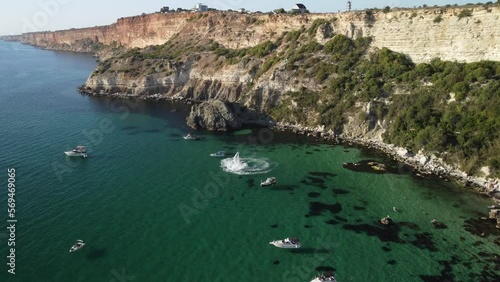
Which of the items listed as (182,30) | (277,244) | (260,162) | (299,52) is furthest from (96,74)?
(277,244)

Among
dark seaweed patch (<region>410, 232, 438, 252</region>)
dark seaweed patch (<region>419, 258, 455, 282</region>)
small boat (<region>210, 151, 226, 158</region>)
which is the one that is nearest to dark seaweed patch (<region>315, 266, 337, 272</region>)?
dark seaweed patch (<region>419, 258, 455, 282</region>)

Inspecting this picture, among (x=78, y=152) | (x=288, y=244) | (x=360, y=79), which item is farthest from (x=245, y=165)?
(x=360, y=79)

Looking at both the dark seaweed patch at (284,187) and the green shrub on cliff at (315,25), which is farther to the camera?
the green shrub on cliff at (315,25)

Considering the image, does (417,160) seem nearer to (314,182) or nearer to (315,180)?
(315,180)

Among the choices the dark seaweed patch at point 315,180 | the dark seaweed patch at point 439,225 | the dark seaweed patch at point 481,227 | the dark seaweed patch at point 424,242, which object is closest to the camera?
the dark seaweed patch at point 424,242

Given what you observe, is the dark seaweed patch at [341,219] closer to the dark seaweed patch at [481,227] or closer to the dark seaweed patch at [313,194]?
the dark seaweed patch at [313,194]

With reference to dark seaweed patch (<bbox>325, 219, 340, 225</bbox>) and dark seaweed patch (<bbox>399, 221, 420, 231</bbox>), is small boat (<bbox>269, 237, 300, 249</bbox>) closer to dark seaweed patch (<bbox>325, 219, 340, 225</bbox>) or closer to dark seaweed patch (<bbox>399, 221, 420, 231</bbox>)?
dark seaweed patch (<bbox>325, 219, 340, 225</bbox>)
